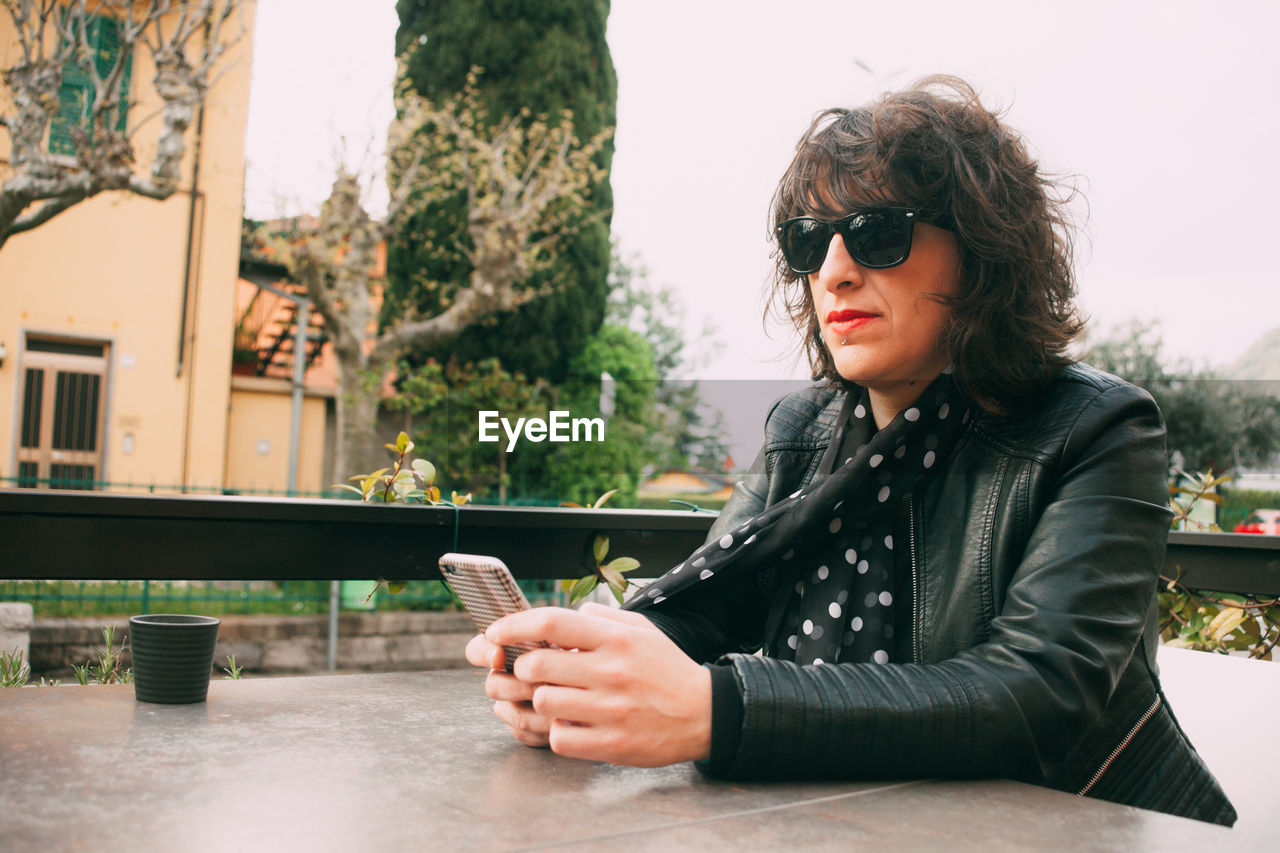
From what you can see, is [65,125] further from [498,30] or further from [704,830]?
[704,830]

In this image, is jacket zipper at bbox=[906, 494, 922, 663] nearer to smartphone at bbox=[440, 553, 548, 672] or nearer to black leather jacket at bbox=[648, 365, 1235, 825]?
black leather jacket at bbox=[648, 365, 1235, 825]

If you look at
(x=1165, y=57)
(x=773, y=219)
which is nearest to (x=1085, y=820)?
(x=773, y=219)

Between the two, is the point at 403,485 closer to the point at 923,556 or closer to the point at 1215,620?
the point at 923,556

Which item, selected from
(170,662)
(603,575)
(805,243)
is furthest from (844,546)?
(603,575)

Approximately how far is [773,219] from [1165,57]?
16210 mm

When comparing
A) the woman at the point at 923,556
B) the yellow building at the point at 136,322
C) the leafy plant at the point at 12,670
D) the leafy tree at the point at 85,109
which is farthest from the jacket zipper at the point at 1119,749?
the yellow building at the point at 136,322

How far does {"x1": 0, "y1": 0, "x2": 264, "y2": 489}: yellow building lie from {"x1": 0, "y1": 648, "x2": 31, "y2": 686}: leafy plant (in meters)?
9.05

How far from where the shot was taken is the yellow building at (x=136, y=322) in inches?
398

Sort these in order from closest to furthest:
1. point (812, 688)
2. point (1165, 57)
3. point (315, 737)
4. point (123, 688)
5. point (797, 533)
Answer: point (812, 688) < point (315, 737) < point (797, 533) < point (123, 688) < point (1165, 57)

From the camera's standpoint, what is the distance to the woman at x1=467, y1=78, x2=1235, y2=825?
0.82 meters

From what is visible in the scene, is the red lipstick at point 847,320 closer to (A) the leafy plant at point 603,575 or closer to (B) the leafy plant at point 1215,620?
(A) the leafy plant at point 603,575

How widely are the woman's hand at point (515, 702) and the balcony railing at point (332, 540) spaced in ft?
3.09

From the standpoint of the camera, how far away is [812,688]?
824mm

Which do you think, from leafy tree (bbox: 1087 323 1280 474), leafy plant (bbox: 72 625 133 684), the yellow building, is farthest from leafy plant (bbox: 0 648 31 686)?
leafy tree (bbox: 1087 323 1280 474)
